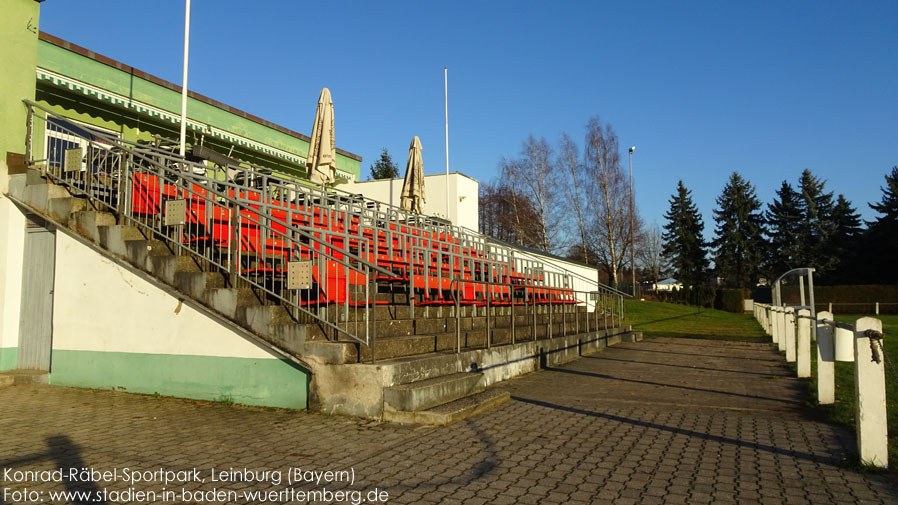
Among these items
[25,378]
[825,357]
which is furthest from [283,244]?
[825,357]

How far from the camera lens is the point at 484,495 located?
3.79 meters

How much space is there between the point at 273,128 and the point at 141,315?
12.0 metres

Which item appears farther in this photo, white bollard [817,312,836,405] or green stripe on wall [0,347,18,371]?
green stripe on wall [0,347,18,371]

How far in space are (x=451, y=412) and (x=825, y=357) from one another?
344cm

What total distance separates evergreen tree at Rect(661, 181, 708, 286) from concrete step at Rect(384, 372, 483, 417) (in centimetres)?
5549

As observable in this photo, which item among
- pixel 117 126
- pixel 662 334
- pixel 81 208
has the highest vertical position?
pixel 117 126

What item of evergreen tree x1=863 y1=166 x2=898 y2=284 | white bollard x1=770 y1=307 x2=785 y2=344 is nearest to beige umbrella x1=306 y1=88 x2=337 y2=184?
white bollard x1=770 y1=307 x2=785 y2=344

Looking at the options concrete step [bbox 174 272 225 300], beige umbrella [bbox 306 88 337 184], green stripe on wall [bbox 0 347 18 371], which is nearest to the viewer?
concrete step [bbox 174 272 225 300]

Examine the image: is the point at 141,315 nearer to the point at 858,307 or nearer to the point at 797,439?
the point at 797,439

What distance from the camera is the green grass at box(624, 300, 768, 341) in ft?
66.8

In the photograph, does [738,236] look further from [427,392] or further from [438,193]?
[427,392]

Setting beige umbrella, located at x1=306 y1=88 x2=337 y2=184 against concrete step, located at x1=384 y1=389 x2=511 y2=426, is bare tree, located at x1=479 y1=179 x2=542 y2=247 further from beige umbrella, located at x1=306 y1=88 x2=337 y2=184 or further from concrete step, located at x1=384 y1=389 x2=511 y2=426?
concrete step, located at x1=384 y1=389 x2=511 y2=426

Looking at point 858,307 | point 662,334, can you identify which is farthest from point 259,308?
point 858,307

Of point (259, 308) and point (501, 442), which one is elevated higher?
point (259, 308)
